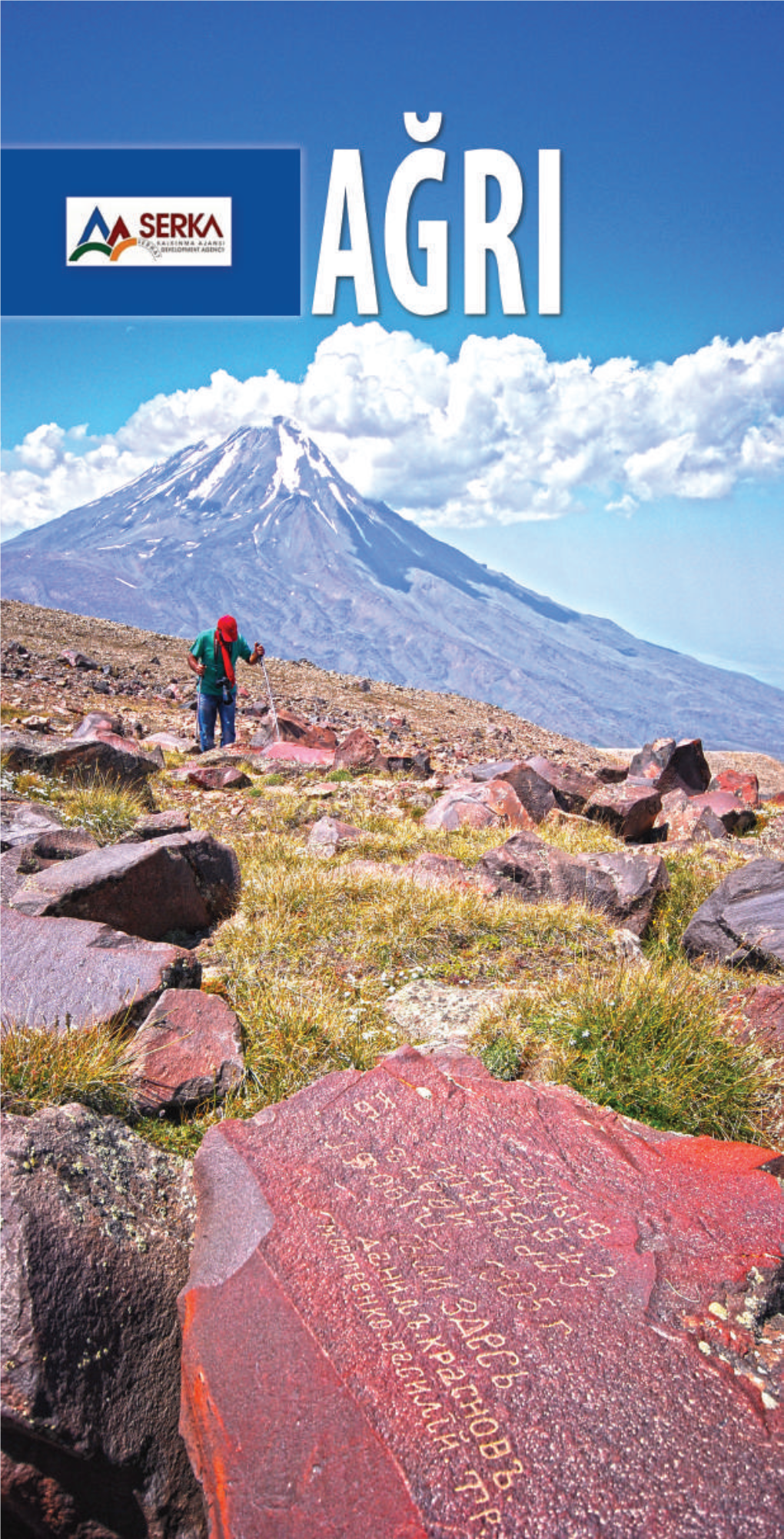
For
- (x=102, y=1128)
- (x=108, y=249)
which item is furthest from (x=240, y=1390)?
(x=108, y=249)

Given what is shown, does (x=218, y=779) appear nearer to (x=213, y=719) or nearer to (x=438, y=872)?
(x=213, y=719)

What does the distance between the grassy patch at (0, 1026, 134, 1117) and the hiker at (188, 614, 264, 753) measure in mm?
10605

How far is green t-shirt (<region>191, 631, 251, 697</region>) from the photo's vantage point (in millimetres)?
14352

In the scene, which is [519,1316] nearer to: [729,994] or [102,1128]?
[102,1128]

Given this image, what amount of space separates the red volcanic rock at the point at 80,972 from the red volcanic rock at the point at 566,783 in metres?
8.71

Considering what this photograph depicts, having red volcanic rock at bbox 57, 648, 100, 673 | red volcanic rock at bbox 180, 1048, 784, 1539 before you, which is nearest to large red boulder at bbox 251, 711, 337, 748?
red volcanic rock at bbox 57, 648, 100, 673

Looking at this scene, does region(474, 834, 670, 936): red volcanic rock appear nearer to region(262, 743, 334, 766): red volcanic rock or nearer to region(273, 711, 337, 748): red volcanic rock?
region(262, 743, 334, 766): red volcanic rock

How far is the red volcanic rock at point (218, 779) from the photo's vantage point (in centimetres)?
1262

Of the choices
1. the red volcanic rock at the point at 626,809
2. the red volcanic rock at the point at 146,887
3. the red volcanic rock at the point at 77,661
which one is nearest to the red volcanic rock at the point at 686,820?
the red volcanic rock at the point at 626,809

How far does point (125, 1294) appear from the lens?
2.65 meters

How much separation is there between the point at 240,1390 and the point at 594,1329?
1.00 m

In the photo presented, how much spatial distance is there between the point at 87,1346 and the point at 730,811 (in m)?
11.8

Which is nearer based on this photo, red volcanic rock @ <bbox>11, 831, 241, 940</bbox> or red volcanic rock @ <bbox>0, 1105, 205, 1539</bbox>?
red volcanic rock @ <bbox>0, 1105, 205, 1539</bbox>

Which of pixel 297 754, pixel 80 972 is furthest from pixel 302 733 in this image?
pixel 80 972
